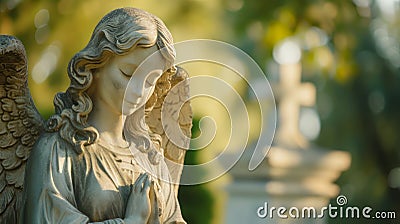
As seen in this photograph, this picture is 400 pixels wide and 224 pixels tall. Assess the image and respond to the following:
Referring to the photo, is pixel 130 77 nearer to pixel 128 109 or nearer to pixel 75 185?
pixel 128 109

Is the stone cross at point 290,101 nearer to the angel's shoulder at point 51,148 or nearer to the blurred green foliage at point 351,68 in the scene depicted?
the blurred green foliage at point 351,68

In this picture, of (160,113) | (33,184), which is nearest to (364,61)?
(160,113)

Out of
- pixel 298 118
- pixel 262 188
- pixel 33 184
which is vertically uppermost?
pixel 298 118

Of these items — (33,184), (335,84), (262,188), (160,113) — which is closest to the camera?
(33,184)

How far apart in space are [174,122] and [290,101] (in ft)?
10.1

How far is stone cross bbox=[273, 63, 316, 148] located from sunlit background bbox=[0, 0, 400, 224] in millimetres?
64

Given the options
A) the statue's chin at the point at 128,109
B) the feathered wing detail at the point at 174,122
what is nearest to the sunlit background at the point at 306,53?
the feathered wing detail at the point at 174,122

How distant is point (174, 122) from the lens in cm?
295

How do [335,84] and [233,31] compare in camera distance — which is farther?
[335,84]

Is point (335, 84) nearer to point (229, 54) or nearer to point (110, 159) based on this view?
point (229, 54)

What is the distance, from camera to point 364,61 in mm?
6730

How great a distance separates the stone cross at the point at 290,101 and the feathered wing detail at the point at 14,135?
118 inches

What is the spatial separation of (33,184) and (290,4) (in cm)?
317

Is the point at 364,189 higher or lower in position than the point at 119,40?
higher
